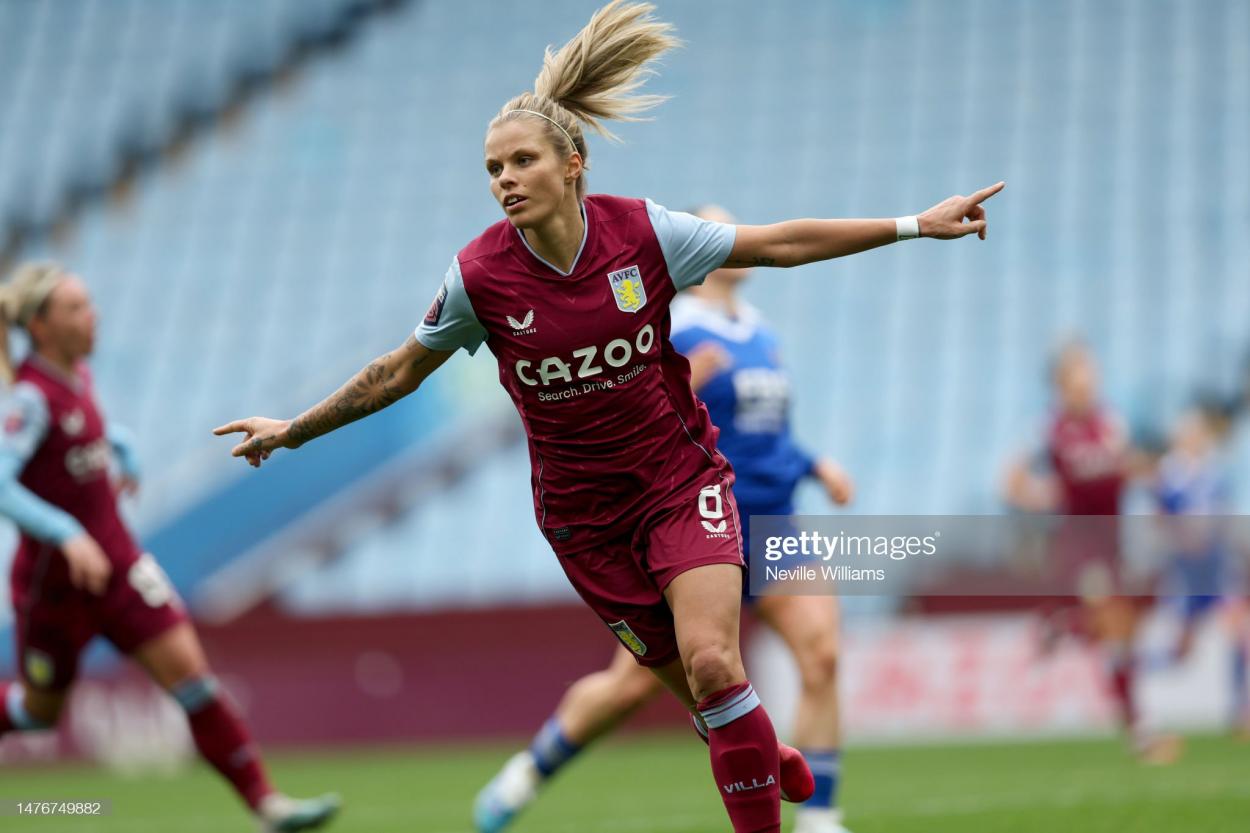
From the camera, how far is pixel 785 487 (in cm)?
711

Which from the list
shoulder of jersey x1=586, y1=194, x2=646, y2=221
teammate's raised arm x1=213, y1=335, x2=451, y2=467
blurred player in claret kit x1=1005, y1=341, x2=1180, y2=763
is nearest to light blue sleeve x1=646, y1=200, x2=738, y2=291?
shoulder of jersey x1=586, y1=194, x2=646, y2=221

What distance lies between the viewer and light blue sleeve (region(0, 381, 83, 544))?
23.1 feet

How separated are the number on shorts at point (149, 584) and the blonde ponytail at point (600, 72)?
3.30 m

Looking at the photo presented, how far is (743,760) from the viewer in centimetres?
476

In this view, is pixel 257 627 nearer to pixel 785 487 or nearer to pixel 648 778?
pixel 648 778

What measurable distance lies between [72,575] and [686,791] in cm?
390

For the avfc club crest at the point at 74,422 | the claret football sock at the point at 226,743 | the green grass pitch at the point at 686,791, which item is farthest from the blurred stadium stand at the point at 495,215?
the avfc club crest at the point at 74,422

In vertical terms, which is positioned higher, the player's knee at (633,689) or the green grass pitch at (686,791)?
the player's knee at (633,689)

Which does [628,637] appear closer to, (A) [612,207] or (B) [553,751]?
(A) [612,207]

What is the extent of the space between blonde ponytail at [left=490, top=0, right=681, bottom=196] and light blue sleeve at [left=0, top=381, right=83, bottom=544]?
3.06 m

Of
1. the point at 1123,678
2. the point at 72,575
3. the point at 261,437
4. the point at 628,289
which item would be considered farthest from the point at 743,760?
the point at 1123,678

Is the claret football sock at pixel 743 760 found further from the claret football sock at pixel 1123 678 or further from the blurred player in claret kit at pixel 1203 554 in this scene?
the blurred player in claret kit at pixel 1203 554

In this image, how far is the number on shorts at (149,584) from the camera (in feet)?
24.5

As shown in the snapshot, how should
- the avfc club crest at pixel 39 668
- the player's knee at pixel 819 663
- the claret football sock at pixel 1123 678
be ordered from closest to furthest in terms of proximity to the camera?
the player's knee at pixel 819 663, the avfc club crest at pixel 39 668, the claret football sock at pixel 1123 678
